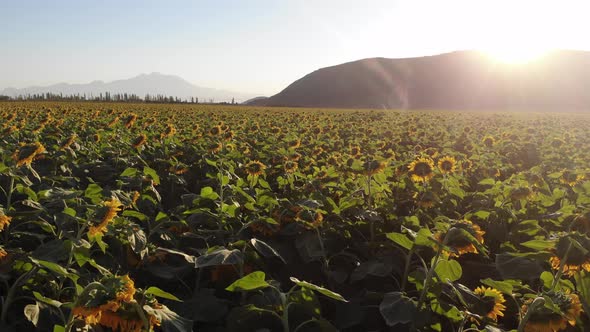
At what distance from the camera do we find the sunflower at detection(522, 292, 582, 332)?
1741 mm

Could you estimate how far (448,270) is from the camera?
227 centimetres

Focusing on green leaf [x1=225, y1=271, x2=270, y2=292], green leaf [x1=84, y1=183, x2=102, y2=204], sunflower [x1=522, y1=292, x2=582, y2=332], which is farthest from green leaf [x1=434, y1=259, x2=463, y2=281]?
green leaf [x1=84, y1=183, x2=102, y2=204]

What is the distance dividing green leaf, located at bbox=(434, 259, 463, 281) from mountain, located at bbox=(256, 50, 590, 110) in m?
107

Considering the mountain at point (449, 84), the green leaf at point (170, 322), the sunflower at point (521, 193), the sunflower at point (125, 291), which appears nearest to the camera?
the sunflower at point (125, 291)

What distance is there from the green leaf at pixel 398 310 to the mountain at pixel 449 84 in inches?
4217

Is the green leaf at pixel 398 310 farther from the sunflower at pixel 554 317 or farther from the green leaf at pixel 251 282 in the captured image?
the green leaf at pixel 251 282

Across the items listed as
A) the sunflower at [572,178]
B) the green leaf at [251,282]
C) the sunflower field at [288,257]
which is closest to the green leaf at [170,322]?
the sunflower field at [288,257]

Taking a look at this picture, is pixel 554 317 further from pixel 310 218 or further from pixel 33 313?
pixel 33 313

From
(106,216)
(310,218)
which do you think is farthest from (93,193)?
(310,218)

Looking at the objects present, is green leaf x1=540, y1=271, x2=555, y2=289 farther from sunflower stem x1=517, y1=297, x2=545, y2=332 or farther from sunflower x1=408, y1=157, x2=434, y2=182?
sunflower x1=408, y1=157, x2=434, y2=182

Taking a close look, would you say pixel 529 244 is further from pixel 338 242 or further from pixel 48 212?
pixel 48 212

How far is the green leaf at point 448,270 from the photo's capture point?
88.0 inches

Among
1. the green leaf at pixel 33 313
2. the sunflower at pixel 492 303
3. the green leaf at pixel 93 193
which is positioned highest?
the green leaf at pixel 93 193

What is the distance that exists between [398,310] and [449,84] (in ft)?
417
